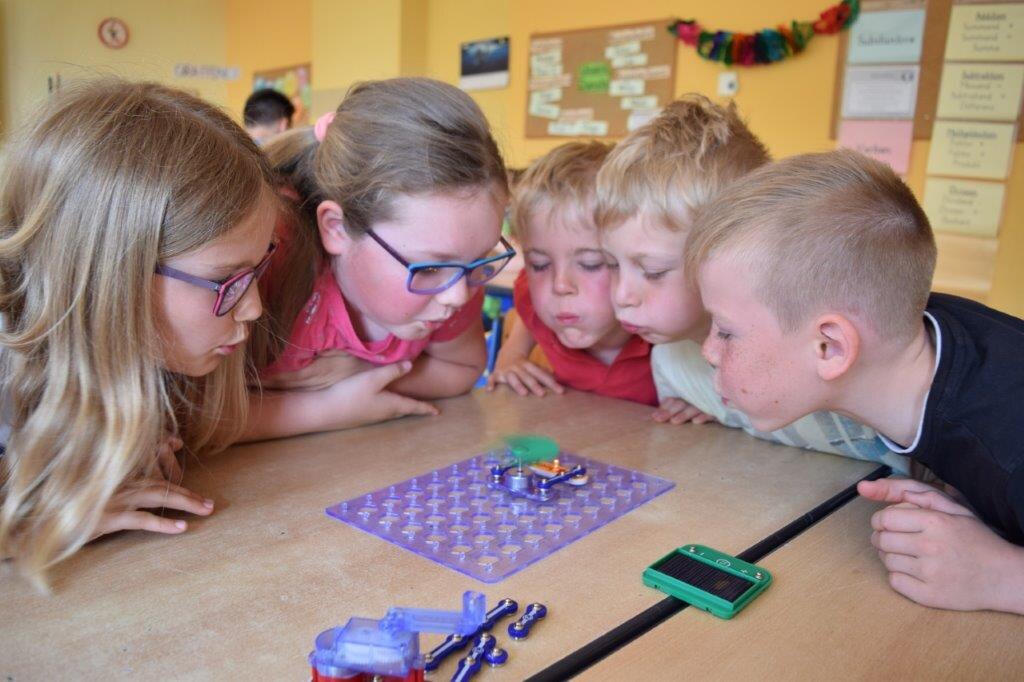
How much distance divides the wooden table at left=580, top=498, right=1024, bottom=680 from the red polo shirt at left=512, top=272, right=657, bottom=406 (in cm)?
75

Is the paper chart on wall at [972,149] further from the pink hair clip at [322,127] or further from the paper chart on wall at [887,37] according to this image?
the pink hair clip at [322,127]

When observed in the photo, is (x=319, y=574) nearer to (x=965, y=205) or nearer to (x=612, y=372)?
(x=612, y=372)

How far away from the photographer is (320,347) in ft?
3.86

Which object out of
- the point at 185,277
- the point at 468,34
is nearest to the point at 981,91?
the point at 468,34

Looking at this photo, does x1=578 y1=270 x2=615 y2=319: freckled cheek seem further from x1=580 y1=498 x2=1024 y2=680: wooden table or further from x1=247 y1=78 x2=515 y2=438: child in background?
x1=580 y1=498 x2=1024 y2=680: wooden table

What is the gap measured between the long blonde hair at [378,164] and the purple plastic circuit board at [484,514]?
37 cm

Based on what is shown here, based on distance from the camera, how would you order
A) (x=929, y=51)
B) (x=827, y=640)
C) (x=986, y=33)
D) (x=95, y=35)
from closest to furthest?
(x=827, y=640)
(x=986, y=33)
(x=929, y=51)
(x=95, y=35)

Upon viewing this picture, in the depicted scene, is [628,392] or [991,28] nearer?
[628,392]

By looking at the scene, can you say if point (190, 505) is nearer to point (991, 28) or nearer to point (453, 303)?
point (453, 303)

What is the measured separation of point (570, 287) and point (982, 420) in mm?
728

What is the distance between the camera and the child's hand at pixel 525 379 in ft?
4.63

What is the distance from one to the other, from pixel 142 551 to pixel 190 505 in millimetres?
79

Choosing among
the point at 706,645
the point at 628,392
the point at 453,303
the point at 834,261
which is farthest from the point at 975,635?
the point at 628,392

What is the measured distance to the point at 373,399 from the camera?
117cm
